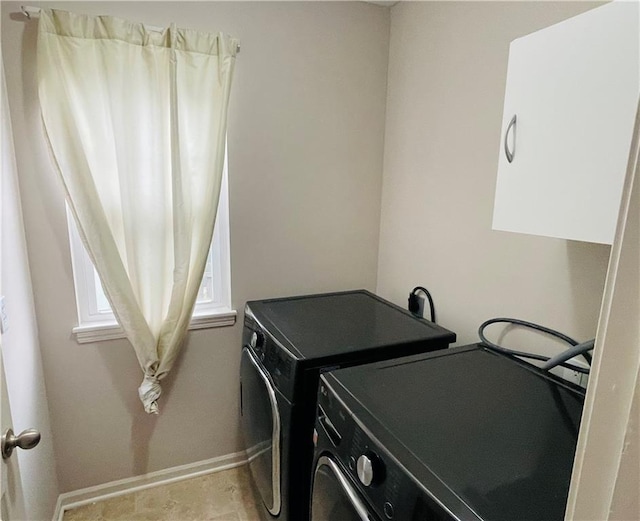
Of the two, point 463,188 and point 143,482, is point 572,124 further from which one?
point 143,482

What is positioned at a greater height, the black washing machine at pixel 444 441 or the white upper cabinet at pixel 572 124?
the white upper cabinet at pixel 572 124

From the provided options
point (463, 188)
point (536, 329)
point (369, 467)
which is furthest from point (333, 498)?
point (463, 188)

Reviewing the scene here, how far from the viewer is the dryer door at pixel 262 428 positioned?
4.42ft

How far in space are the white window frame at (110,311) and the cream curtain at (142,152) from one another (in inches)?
6.0

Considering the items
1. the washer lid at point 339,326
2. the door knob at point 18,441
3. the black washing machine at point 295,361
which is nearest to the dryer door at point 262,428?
the black washing machine at point 295,361

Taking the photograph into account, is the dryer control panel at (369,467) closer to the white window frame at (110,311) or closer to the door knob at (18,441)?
the door knob at (18,441)

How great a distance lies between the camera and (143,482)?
1944 millimetres

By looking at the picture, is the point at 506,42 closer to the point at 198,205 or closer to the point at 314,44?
the point at 314,44

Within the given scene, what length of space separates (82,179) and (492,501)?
5.50 feet

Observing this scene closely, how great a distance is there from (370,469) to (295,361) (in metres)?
0.46

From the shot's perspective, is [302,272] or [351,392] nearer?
[351,392]

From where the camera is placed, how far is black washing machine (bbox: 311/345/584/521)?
2.31 feet

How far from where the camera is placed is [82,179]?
1518 millimetres

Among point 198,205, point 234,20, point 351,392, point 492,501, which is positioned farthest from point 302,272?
point 492,501
